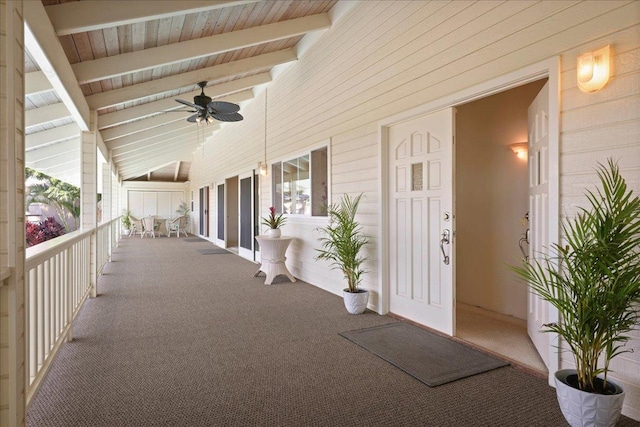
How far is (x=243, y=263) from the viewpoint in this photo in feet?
26.7

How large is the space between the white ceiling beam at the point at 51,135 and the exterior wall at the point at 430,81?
333 centimetres

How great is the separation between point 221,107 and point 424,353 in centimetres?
448

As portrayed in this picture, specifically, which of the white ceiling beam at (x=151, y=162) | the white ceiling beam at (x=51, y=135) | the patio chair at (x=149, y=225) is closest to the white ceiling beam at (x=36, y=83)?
the white ceiling beam at (x=51, y=135)

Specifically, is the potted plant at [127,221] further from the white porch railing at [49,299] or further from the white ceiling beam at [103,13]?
the white ceiling beam at [103,13]

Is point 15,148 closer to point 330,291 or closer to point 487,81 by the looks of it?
point 487,81

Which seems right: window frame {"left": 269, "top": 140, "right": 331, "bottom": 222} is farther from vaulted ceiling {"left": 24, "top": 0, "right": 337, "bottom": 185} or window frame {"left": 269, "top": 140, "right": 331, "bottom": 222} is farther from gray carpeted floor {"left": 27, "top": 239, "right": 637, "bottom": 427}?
gray carpeted floor {"left": 27, "top": 239, "right": 637, "bottom": 427}

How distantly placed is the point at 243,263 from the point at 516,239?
575cm

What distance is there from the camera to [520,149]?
399 cm

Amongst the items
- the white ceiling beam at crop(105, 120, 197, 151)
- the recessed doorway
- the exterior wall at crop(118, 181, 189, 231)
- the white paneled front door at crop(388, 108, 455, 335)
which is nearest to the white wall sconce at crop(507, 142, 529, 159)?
the recessed doorway

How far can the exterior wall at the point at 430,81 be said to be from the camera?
210cm

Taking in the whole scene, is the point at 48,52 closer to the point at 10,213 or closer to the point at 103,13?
the point at 103,13

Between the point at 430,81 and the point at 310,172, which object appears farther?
the point at 310,172

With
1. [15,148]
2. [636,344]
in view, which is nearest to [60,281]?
[15,148]

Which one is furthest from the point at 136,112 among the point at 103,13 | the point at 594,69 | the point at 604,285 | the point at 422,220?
the point at 604,285
